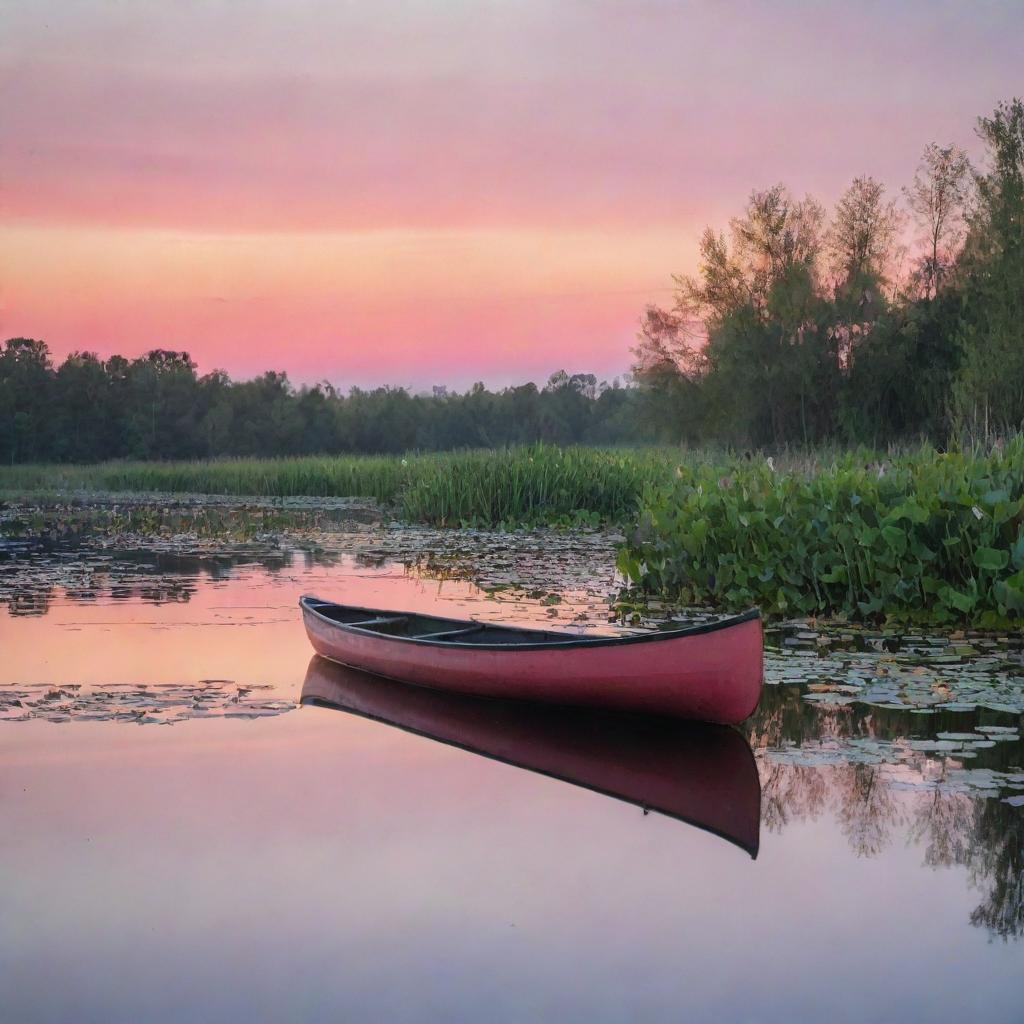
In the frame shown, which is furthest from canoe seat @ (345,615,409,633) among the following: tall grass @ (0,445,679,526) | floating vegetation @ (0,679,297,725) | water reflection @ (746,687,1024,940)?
tall grass @ (0,445,679,526)

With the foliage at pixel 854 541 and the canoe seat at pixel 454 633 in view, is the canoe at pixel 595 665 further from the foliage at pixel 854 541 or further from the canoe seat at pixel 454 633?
the foliage at pixel 854 541

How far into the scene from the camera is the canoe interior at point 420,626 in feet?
31.7

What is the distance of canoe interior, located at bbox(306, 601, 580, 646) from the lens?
967 cm

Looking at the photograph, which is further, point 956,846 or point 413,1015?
point 956,846

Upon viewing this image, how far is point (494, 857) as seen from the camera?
554 cm

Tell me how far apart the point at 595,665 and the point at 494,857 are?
2366 mm

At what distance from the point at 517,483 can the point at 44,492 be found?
1179 inches

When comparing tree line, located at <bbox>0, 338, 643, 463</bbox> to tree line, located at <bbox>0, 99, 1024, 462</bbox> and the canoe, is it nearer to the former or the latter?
tree line, located at <bbox>0, 99, 1024, 462</bbox>

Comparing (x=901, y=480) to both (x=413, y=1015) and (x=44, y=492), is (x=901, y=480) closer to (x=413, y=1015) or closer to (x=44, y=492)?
(x=413, y=1015)

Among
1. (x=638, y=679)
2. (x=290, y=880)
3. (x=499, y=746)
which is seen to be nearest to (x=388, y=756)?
(x=499, y=746)

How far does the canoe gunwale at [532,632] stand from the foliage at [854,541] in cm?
331

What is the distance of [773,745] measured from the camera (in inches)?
291

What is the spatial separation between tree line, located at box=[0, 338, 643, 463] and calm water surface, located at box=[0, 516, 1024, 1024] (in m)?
56.9

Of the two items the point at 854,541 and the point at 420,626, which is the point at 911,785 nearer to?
the point at 420,626
